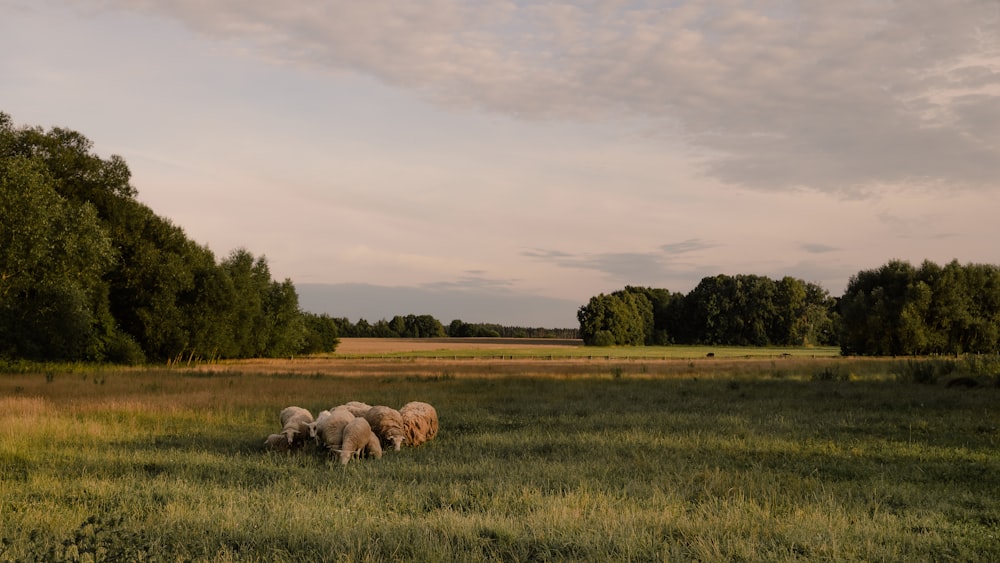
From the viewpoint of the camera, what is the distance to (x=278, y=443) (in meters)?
14.9

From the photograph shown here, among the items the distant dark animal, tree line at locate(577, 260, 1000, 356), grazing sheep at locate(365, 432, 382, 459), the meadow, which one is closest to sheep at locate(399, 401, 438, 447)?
the meadow

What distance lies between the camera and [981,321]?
79000 mm

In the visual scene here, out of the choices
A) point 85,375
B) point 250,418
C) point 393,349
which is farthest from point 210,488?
point 393,349

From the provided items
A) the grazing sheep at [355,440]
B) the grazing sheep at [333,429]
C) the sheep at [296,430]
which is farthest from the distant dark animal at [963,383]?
the sheep at [296,430]

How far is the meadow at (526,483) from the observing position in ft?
24.1

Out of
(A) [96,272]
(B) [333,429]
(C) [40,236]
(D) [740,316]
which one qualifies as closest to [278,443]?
(B) [333,429]

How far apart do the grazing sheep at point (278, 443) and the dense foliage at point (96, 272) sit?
1948 centimetres

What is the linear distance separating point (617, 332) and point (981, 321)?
244ft

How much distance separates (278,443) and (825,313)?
157 meters

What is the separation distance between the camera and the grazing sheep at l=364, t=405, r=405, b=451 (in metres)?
15.3

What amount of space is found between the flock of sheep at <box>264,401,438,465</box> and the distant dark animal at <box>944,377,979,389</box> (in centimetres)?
2285

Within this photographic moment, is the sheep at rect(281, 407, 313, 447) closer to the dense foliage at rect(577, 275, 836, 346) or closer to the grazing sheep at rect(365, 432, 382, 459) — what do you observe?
the grazing sheep at rect(365, 432, 382, 459)

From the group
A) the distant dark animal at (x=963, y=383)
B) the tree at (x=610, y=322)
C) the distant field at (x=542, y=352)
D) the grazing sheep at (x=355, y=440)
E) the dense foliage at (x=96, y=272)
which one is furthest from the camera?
the tree at (x=610, y=322)

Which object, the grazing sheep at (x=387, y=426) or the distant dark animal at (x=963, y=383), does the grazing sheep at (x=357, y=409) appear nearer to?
the grazing sheep at (x=387, y=426)
